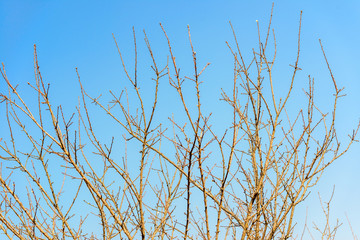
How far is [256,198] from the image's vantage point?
3.16 meters

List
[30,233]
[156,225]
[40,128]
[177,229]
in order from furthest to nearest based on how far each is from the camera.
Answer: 1. [156,225]
2. [177,229]
3. [30,233]
4. [40,128]

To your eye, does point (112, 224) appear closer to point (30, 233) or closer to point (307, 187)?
point (30, 233)

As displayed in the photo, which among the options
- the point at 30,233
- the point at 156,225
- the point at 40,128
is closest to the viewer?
the point at 40,128

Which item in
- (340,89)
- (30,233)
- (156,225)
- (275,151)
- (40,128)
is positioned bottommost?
(30,233)

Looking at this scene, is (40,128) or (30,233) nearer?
(40,128)

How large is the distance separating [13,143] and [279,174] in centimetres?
232

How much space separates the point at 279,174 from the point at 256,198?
20.7 inches

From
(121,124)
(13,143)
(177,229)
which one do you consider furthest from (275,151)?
(13,143)

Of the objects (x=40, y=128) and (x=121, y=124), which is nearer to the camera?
(x=40, y=128)

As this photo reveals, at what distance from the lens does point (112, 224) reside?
135 inches

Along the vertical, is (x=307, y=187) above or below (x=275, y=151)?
below

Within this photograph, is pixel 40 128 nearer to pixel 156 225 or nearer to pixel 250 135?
pixel 156 225

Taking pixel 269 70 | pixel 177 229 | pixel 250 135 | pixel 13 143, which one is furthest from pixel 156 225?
pixel 269 70

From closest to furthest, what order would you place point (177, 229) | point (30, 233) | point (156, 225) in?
point (30, 233), point (177, 229), point (156, 225)
